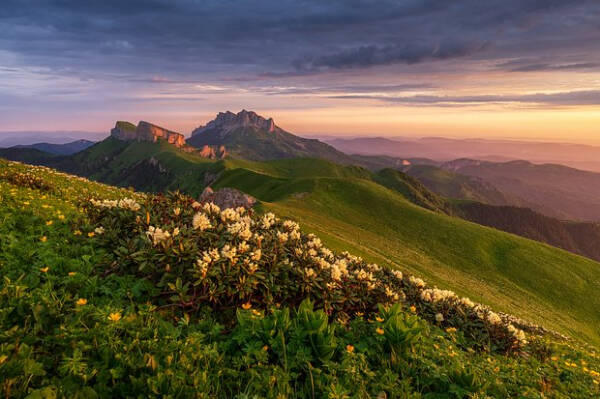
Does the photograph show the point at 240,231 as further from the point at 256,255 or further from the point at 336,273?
the point at 336,273

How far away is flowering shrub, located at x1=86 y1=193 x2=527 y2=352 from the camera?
6004mm

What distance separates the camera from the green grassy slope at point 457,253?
3462 centimetres

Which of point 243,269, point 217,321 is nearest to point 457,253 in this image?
point 243,269

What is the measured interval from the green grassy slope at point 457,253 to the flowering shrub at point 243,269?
2169cm

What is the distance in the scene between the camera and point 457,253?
4844cm

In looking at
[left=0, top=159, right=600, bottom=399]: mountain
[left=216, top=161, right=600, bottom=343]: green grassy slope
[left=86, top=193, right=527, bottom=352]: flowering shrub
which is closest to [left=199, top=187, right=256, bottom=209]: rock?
[left=216, top=161, right=600, bottom=343]: green grassy slope

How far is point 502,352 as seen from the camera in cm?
765

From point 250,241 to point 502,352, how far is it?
671 cm

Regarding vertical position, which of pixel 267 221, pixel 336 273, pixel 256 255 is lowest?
pixel 336 273

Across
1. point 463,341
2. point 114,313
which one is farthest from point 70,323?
point 463,341

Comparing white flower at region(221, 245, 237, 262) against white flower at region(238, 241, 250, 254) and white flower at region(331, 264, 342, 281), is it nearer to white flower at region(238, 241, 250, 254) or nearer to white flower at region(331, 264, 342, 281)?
white flower at region(238, 241, 250, 254)

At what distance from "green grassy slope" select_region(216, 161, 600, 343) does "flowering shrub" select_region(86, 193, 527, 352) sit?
71.2ft

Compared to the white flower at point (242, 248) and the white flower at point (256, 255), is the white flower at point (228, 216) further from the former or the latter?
the white flower at point (256, 255)

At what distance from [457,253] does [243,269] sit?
49874 mm
